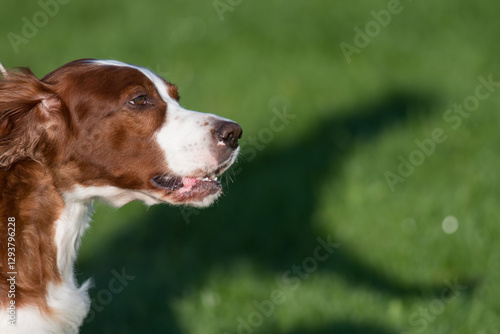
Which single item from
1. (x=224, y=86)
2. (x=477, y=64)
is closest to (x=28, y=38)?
(x=224, y=86)

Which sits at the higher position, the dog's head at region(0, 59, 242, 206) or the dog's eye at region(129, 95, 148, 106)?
the dog's eye at region(129, 95, 148, 106)

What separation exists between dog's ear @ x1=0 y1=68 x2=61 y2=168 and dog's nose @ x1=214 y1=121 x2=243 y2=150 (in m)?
0.80

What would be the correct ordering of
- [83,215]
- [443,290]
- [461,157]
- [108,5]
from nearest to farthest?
[83,215] → [443,290] → [461,157] → [108,5]

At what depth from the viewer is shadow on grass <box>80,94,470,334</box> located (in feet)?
17.3

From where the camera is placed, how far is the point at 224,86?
376 inches

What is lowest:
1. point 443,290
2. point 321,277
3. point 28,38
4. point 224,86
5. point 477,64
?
point 28,38

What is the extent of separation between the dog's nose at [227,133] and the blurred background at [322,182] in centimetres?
81

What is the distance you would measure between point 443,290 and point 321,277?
879 millimetres

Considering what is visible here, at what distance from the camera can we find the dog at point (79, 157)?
3463mm

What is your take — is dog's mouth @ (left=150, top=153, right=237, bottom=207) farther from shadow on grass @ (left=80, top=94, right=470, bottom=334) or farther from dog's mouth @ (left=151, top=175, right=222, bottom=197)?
shadow on grass @ (left=80, top=94, right=470, bottom=334)

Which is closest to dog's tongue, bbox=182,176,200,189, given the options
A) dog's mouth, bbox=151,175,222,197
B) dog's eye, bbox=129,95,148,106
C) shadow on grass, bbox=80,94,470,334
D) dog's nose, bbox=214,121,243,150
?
dog's mouth, bbox=151,175,222,197

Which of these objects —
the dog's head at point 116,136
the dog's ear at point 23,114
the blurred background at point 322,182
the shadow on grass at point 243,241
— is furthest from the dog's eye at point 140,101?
the shadow on grass at point 243,241

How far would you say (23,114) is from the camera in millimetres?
3533

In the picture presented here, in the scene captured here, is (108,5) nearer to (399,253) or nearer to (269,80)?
(269,80)
